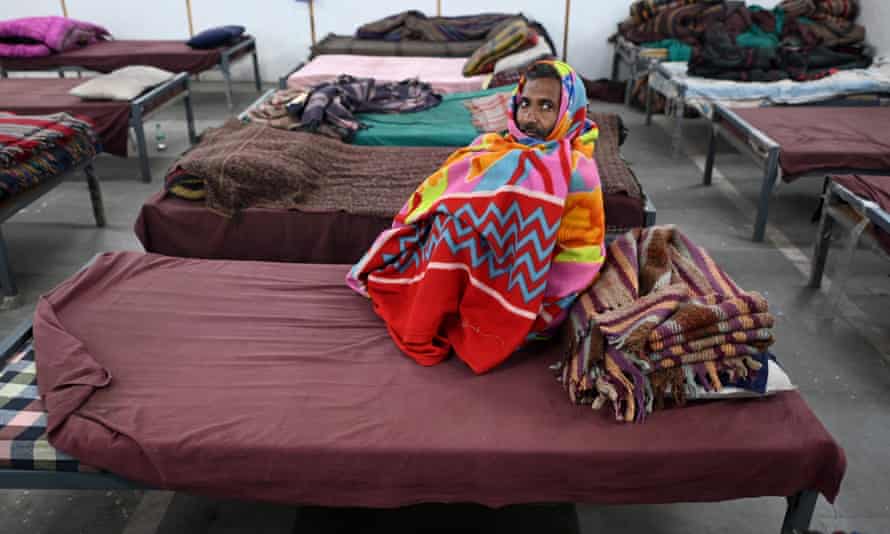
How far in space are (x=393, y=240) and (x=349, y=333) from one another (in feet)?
0.98

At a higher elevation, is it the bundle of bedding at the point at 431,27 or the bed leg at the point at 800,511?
the bundle of bedding at the point at 431,27

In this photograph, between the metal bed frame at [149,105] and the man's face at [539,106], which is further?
the metal bed frame at [149,105]

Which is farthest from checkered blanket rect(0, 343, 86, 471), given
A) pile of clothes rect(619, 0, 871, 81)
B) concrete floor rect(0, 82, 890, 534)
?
pile of clothes rect(619, 0, 871, 81)

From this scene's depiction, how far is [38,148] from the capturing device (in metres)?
3.12

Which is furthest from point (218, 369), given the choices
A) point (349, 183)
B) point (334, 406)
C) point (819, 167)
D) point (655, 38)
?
point (655, 38)

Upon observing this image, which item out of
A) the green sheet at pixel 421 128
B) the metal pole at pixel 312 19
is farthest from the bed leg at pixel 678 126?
the metal pole at pixel 312 19

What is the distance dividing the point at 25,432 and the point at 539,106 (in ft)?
4.88

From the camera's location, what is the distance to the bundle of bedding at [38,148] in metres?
2.94

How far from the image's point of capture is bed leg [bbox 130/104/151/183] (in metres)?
4.15

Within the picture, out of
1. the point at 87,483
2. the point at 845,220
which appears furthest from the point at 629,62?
the point at 87,483

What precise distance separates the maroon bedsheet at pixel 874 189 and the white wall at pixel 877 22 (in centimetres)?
309

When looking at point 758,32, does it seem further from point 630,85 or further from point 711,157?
point 711,157

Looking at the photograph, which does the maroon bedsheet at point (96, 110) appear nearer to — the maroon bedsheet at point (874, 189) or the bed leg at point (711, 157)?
the bed leg at point (711, 157)

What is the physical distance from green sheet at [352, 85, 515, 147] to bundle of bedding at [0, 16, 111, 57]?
305cm
